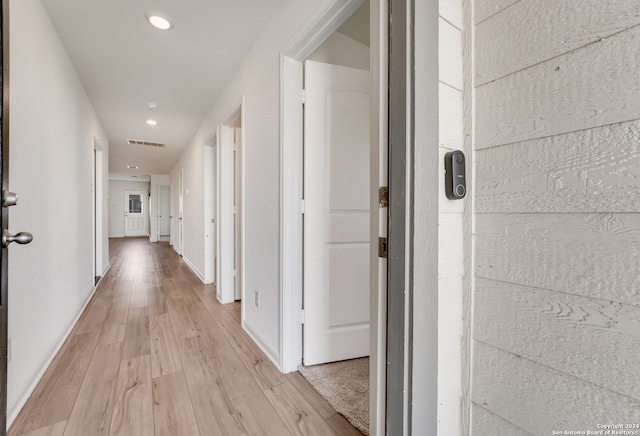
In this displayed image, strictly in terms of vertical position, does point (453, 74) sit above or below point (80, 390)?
Answer: above

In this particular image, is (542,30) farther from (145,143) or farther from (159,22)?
(145,143)

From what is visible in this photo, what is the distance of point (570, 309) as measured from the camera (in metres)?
0.60

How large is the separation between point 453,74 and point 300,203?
117 centimetres

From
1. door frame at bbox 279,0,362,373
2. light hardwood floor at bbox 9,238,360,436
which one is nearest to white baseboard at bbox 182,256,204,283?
light hardwood floor at bbox 9,238,360,436

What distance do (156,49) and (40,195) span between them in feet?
4.69

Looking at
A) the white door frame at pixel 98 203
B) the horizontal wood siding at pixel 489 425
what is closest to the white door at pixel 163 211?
the white door frame at pixel 98 203

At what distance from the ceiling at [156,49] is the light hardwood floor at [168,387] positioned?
2.37 meters

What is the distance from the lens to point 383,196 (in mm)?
848

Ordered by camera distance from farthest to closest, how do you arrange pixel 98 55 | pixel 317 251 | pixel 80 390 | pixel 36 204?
1. pixel 98 55
2. pixel 317 251
3. pixel 36 204
4. pixel 80 390

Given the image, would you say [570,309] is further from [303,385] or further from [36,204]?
[36,204]

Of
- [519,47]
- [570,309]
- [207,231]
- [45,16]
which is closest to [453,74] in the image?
[519,47]

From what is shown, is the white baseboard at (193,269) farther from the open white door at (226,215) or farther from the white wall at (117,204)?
the white wall at (117,204)

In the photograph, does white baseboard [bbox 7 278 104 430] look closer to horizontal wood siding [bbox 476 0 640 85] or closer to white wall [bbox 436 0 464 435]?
white wall [bbox 436 0 464 435]

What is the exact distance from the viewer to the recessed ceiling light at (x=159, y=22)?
1.94 m
